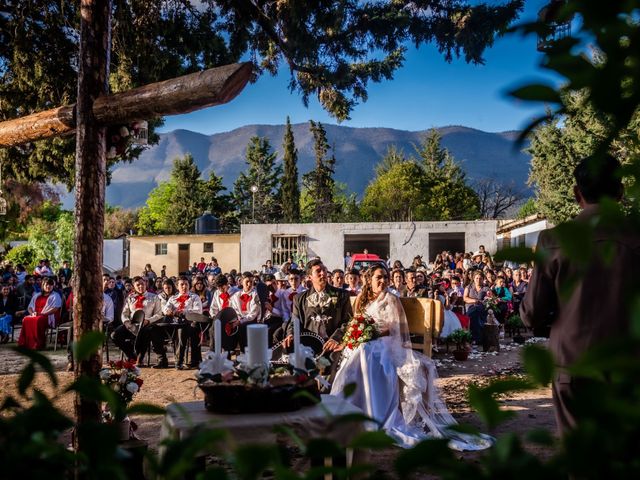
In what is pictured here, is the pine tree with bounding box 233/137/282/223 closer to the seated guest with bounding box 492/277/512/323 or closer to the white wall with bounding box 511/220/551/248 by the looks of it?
the white wall with bounding box 511/220/551/248

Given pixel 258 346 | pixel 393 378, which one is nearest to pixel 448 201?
pixel 393 378

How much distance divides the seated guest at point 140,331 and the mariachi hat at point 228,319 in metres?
1.30

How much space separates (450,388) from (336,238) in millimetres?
21459

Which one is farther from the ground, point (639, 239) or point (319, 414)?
point (639, 239)

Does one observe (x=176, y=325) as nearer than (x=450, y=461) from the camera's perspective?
No

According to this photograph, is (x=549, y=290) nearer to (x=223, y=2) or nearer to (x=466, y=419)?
(x=466, y=419)

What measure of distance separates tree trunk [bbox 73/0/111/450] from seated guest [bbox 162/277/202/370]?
18.9 ft

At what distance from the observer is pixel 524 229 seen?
35.4m

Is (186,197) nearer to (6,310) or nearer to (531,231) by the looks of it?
(531,231)

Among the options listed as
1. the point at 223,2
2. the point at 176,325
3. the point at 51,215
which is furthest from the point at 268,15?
the point at 51,215

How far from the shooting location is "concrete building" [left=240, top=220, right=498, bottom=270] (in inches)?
1123

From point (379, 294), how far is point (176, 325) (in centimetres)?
544

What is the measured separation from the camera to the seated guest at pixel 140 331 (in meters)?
10.4

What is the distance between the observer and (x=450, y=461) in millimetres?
749
